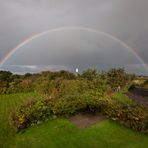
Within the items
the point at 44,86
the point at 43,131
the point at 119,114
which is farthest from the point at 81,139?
the point at 44,86

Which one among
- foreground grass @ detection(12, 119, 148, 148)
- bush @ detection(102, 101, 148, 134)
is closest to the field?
foreground grass @ detection(12, 119, 148, 148)

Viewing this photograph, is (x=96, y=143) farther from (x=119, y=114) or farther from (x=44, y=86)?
(x=44, y=86)

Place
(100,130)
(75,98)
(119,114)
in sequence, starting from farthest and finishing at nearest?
(75,98) → (119,114) → (100,130)

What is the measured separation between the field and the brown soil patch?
0.63 meters

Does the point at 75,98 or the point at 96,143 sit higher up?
the point at 75,98

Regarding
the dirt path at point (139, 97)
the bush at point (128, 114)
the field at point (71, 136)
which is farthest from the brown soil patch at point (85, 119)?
the dirt path at point (139, 97)

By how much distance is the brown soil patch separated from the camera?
2162cm

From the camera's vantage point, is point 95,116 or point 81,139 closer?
point 81,139

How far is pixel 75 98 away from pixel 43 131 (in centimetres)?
477

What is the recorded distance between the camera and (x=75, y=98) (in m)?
23.6

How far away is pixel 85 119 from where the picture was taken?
22578 mm

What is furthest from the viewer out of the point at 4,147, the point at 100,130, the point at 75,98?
the point at 75,98

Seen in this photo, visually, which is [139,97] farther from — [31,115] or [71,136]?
[71,136]

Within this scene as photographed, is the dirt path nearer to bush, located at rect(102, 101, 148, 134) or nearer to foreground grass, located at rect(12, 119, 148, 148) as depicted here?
bush, located at rect(102, 101, 148, 134)
